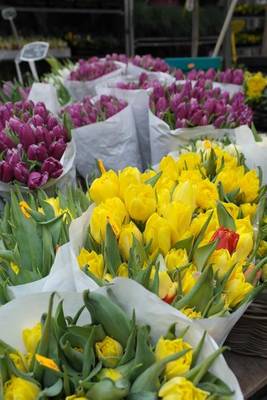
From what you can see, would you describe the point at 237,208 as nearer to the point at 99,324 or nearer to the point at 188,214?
the point at 188,214

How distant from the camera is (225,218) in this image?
0.95m

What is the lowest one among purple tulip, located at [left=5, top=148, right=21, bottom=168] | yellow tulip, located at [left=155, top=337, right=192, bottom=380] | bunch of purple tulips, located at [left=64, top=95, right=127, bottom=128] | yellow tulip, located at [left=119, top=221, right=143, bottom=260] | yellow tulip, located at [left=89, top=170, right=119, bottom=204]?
bunch of purple tulips, located at [left=64, top=95, right=127, bottom=128]

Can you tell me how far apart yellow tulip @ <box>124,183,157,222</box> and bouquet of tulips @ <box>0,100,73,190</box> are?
51 cm

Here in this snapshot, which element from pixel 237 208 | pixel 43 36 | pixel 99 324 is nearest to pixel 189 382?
pixel 99 324

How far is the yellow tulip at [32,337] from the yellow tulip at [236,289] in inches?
12.5

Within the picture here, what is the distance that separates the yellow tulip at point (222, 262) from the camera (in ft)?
2.75

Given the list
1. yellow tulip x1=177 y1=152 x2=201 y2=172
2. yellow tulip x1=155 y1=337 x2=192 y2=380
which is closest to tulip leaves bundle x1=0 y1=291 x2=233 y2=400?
yellow tulip x1=155 y1=337 x2=192 y2=380

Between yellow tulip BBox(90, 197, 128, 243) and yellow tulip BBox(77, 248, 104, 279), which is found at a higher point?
yellow tulip BBox(90, 197, 128, 243)

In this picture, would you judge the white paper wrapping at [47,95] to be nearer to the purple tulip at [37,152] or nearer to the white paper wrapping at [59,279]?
the purple tulip at [37,152]

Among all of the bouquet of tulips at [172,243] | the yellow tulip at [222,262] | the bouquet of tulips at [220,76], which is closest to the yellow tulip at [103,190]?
the bouquet of tulips at [172,243]

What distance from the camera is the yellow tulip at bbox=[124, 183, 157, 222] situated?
918mm

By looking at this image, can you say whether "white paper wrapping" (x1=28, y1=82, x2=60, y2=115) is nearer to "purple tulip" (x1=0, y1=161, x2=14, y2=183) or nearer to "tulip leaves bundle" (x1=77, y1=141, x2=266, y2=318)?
"purple tulip" (x1=0, y1=161, x2=14, y2=183)

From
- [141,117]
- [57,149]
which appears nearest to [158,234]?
[57,149]

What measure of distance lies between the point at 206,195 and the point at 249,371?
0.37m
